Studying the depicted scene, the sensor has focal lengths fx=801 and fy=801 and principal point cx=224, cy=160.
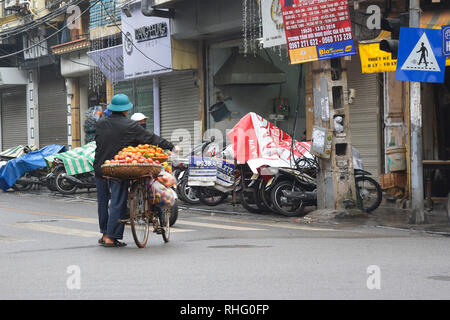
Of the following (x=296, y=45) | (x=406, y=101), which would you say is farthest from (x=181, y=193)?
(x=406, y=101)

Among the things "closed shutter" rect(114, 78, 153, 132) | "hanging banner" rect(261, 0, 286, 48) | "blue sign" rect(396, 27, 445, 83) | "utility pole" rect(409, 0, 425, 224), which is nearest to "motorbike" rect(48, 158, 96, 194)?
"hanging banner" rect(261, 0, 286, 48)

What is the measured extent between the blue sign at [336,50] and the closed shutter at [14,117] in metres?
24.0

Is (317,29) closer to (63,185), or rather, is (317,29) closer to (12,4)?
(63,185)

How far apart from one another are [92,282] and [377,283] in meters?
2.38

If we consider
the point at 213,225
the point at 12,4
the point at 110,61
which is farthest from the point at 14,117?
the point at 213,225

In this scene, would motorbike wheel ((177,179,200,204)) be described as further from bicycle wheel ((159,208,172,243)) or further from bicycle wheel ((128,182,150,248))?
bicycle wheel ((128,182,150,248))

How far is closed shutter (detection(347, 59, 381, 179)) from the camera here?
730 inches

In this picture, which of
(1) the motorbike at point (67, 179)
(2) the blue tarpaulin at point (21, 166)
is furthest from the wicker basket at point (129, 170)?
(2) the blue tarpaulin at point (21, 166)

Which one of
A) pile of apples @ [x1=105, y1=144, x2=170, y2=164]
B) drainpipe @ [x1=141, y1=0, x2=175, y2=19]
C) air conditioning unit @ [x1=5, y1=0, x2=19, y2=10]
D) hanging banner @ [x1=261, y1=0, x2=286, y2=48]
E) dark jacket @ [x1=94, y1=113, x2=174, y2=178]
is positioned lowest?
pile of apples @ [x1=105, y1=144, x2=170, y2=164]

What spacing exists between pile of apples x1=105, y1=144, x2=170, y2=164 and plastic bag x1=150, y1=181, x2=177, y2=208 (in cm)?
31

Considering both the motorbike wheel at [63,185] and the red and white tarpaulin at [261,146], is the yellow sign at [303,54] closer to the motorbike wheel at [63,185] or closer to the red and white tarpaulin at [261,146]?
the red and white tarpaulin at [261,146]

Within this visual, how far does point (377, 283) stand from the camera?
6.57m

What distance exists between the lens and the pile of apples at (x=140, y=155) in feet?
30.1
